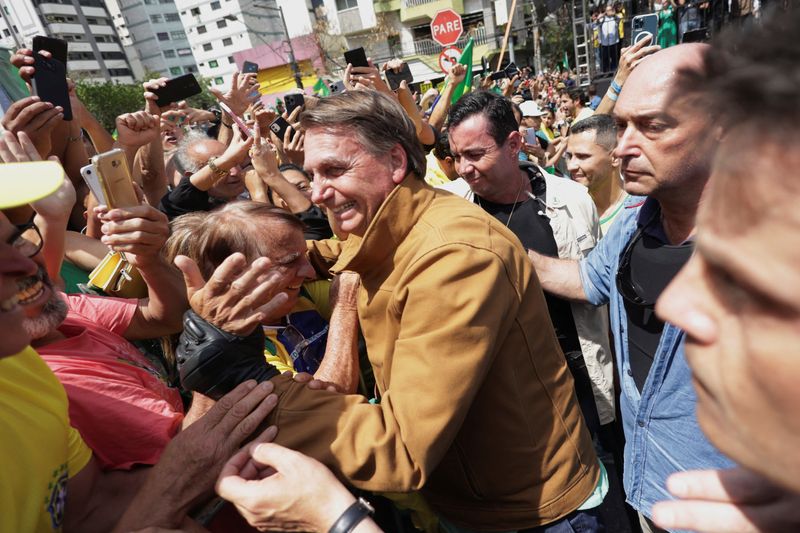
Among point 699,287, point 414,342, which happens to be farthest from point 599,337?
point 699,287

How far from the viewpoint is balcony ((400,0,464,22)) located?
108 feet

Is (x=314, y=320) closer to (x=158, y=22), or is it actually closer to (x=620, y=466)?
(x=620, y=466)

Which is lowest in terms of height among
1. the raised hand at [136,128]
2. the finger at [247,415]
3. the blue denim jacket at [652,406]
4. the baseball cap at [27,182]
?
the blue denim jacket at [652,406]

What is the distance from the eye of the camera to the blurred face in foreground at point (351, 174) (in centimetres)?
157

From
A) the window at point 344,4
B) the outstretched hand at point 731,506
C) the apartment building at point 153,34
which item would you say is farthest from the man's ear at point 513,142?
the apartment building at point 153,34

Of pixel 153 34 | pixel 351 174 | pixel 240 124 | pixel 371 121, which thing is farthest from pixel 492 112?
pixel 153 34

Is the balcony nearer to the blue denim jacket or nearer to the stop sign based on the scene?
the stop sign

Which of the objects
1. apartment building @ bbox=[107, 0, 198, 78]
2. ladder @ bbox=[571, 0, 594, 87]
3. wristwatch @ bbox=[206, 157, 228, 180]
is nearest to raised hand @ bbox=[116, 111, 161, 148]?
wristwatch @ bbox=[206, 157, 228, 180]

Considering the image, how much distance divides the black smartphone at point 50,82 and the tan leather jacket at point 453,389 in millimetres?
2034

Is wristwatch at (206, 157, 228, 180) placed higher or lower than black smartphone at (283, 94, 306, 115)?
lower

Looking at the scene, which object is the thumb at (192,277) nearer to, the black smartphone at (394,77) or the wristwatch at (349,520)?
the wristwatch at (349,520)

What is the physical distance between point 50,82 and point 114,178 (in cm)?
124

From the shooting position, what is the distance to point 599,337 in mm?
A: 2635

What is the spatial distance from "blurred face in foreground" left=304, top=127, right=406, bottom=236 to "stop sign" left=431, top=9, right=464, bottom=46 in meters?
8.29
